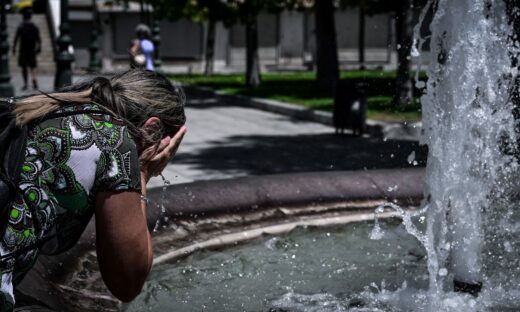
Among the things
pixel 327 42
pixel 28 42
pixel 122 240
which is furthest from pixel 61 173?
pixel 28 42

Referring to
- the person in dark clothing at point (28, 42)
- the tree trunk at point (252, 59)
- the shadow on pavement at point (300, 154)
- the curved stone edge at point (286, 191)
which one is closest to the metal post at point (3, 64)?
the person in dark clothing at point (28, 42)

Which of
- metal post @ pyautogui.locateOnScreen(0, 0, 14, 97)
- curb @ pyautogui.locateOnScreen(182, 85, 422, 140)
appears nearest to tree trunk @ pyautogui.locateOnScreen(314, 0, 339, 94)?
curb @ pyautogui.locateOnScreen(182, 85, 422, 140)

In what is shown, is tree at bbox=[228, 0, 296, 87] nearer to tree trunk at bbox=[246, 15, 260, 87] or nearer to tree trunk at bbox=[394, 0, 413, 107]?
tree trunk at bbox=[246, 15, 260, 87]

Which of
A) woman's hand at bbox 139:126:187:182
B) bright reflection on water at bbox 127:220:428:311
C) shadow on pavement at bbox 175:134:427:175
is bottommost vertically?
shadow on pavement at bbox 175:134:427:175

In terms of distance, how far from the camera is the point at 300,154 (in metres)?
11.5

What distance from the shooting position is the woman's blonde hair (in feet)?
7.80

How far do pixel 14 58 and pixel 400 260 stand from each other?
2758cm

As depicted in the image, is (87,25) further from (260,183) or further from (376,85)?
(260,183)

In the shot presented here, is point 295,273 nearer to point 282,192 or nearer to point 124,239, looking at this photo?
point 282,192

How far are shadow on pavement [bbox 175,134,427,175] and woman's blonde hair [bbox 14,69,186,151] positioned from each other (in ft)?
23.9

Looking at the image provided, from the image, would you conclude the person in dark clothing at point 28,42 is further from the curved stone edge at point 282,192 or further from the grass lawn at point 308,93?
the curved stone edge at point 282,192

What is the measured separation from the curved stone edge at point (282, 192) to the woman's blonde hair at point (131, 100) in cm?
230

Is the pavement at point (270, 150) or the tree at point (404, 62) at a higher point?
the tree at point (404, 62)

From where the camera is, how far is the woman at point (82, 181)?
2.28 meters
